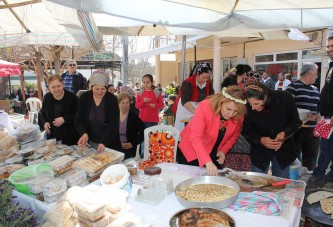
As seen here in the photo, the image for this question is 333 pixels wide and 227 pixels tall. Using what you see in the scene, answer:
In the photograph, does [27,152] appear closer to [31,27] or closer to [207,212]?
[207,212]

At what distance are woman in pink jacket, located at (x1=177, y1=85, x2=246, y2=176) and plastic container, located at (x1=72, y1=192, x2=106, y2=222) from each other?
2.80 ft

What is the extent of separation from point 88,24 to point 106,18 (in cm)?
128

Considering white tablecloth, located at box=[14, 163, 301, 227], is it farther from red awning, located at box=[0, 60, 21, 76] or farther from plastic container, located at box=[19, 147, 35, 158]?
red awning, located at box=[0, 60, 21, 76]

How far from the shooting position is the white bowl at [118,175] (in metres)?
1.71

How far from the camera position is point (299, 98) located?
3.89m

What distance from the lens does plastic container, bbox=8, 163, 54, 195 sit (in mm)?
1780

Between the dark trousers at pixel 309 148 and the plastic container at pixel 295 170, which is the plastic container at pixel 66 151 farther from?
the dark trousers at pixel 309 148

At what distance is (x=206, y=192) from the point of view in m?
1.68

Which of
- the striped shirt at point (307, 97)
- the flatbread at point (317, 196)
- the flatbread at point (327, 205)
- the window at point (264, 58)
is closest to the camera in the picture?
the flatbread at point (327, 205)

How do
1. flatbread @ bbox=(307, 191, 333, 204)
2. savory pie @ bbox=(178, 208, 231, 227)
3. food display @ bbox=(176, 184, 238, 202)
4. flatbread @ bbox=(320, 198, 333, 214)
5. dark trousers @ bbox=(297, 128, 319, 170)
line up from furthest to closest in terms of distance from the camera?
1. dark trousers @ bbox=(297, 128, 319, 170)
2. flatbread @ bbox=(307, 191, 333, 204)
3. flatbread @ bbox=(320, 198, 333, 214)
4. food display @ bbox=(176, 184, 238, 202)
5. savory pie @ bbox=(178, 208, 231, 227)

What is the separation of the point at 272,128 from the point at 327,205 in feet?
2.48

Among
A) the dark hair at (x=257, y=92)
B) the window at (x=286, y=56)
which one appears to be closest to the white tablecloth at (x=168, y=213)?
the dark hair at (x=257, y=92)

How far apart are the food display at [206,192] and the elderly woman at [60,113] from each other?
1805 mm

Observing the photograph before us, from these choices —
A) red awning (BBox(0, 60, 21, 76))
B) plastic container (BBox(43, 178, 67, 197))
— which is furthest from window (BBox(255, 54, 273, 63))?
plastic container (BBox(43, 178, 67, 197))
